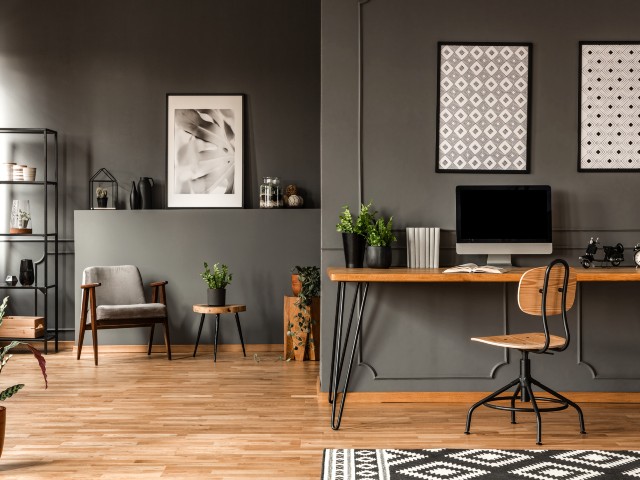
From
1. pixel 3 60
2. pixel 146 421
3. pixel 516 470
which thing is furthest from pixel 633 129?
pixel 3 60

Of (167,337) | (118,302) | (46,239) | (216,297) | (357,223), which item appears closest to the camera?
(357,223)

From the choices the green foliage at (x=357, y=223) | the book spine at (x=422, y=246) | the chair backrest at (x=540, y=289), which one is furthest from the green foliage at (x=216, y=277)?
the chair backrest at (x=540, y=289)

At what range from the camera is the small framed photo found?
741 centimetres

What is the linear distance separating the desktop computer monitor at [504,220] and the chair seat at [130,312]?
2.91 metres

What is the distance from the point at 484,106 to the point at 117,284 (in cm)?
372

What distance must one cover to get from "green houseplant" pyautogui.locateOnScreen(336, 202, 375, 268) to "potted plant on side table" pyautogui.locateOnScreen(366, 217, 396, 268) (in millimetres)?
39

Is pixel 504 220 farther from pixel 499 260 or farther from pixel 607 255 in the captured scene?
pixel 607 255

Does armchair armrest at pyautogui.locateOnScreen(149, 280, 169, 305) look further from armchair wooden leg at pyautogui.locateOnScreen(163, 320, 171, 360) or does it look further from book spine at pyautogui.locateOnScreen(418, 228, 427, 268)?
book spine at pyautogui.locateOnScreen(418, 228, 427, 268)

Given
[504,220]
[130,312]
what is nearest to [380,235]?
[504,220]

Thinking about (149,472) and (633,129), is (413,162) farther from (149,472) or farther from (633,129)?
(149,472)

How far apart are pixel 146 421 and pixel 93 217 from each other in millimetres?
3147

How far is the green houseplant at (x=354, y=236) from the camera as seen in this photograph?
4.82 meters

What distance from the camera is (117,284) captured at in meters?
6.93

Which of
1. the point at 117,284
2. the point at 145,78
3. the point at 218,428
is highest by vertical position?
the point at 145,78
